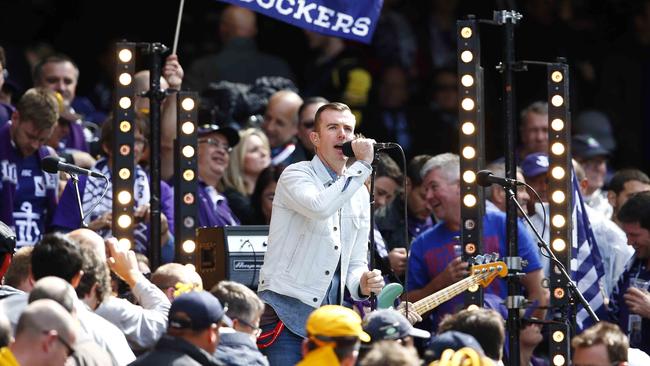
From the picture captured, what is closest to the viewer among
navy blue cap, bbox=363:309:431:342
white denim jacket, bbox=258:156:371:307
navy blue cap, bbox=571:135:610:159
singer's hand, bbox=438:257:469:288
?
navy blue cap, bbox=363:309:431:342

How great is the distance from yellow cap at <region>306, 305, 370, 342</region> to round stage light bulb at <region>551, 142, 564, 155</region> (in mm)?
3903

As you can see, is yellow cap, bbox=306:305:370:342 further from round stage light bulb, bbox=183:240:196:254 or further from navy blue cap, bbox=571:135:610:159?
navy blue cap, bbox=571:135:610:159

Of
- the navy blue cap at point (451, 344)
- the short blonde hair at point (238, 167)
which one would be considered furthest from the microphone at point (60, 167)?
the navy blue cap at point (451, 344)

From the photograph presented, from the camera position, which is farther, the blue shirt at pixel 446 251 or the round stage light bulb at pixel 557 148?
the blue shirt at pixel 446 251

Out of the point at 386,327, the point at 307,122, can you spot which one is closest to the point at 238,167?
the point at 307,122

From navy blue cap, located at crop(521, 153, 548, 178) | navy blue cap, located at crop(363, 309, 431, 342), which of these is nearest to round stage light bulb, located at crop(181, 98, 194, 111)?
navy blue cap, located at crop(521, 153, 548, 178)

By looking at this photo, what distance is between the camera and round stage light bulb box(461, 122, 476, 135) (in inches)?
469

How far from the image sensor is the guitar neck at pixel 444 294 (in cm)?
1130

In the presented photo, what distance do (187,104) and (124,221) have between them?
0.99m

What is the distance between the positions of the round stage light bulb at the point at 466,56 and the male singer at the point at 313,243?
1.56 meters

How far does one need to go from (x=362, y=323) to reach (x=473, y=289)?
272cm

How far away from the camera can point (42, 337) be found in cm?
782

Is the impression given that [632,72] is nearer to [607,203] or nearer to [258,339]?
[607,203]

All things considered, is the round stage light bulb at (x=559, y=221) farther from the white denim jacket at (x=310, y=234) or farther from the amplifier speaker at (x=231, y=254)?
the amplifier speaker at (x=231, y=254)
